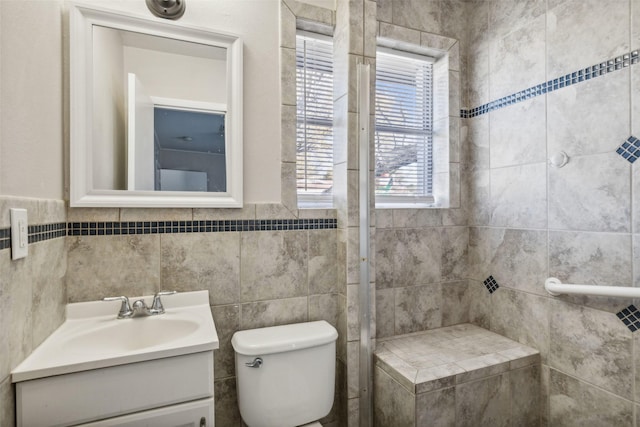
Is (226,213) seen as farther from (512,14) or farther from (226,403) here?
(512,14)

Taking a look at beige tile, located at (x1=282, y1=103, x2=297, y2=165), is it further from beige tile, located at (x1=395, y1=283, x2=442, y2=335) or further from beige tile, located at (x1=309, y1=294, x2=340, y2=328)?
beige tile, located at (x1=395, y1=283, x2=442, y2=335)

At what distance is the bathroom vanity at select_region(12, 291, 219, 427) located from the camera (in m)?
0.91

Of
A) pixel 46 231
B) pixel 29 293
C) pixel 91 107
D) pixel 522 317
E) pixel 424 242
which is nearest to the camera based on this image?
pixel 29 293

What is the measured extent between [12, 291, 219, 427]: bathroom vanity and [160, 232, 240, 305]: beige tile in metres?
0.27

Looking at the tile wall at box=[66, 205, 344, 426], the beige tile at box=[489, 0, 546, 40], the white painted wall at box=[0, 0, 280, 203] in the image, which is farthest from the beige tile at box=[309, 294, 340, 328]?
the beige tile at box=[489, 0, 546, 40]

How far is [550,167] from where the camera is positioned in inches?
64.0

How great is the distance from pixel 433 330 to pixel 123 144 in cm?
191

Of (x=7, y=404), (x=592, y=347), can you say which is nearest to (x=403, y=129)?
(x=592, y=347)

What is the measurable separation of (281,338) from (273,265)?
35 cm

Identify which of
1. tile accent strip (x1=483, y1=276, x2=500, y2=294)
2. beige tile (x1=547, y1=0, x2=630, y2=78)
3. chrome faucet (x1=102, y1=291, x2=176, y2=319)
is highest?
beige tile (x1=547, y1=0, x2=630, y2=78)

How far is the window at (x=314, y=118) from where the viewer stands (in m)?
1.81

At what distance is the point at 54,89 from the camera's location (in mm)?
1198

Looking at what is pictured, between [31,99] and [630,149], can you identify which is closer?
[31,99]

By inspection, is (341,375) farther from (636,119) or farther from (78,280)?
(636,119)
